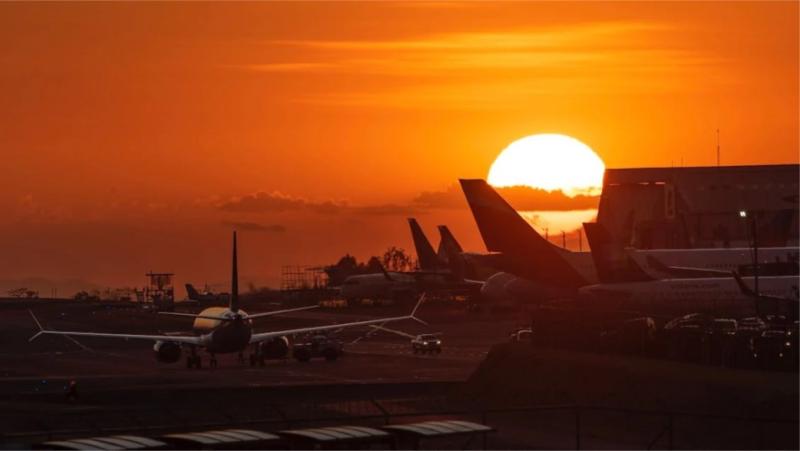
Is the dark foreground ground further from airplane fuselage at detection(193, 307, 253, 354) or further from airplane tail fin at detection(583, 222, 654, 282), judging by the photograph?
airplane tail fin at detection(583, 222, 654, 282)

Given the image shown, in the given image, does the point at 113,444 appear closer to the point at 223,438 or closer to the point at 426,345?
the point at 223,438

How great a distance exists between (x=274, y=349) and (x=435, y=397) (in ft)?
78.0

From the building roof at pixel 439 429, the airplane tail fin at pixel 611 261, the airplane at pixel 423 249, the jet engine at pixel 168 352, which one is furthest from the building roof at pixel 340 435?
the airplane at pixel 423 249

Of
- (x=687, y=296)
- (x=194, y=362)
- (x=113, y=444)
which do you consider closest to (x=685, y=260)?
(x=687, y=296)

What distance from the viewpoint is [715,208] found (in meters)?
149

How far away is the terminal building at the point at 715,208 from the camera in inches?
5832

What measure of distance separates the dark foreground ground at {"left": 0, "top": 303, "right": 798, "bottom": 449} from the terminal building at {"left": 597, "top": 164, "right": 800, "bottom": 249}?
207 feet

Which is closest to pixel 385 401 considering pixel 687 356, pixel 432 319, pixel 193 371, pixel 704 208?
pixel 687 356

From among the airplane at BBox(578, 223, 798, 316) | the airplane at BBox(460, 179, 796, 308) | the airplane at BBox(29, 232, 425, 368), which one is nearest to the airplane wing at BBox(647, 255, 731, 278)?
the airplane at BBox(460, 179, 796, 308)

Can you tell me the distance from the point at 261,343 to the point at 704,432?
134 feet

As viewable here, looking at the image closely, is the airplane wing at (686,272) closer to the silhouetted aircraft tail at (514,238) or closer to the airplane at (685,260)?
the airplane at (685,260)

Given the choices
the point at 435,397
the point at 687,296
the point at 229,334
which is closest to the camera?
the point at 435,397

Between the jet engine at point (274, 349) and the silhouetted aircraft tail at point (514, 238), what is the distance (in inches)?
901

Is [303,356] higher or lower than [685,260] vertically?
lower
